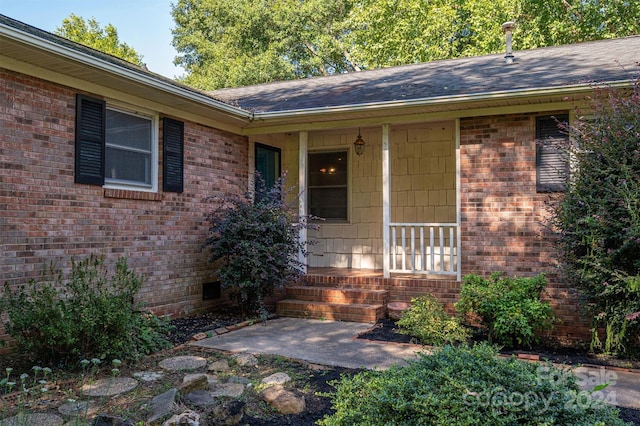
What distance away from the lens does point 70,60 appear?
15.4ft

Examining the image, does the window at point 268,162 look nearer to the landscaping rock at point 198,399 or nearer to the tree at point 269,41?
the landscaping rock at point 198,399

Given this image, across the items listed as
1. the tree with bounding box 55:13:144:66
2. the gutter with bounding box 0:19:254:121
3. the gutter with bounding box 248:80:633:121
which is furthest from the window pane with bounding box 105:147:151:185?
the tree with bounding box 55:13:144:66

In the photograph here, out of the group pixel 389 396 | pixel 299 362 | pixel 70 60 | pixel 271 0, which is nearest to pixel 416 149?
pixel 299 362

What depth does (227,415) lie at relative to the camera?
118 inches

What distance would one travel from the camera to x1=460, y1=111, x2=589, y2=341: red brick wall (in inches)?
237

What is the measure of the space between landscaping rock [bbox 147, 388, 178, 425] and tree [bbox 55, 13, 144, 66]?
23.0 metres

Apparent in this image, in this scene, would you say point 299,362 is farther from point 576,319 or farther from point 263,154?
point 263,154

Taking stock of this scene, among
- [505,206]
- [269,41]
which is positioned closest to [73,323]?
[505,206]

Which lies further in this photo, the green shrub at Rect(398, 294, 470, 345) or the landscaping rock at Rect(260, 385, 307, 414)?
the green shrub at Rect(398, 294, 470, 345)

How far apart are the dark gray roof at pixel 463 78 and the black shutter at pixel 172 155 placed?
146 cm

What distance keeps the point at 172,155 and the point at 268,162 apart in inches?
99.6

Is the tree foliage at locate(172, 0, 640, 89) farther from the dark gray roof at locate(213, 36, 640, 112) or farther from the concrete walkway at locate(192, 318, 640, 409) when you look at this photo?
the concrete walkway at locate(192, 318, 640, 409)

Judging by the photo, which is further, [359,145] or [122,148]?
[359,145]

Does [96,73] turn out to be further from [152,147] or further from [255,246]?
[255,246]
